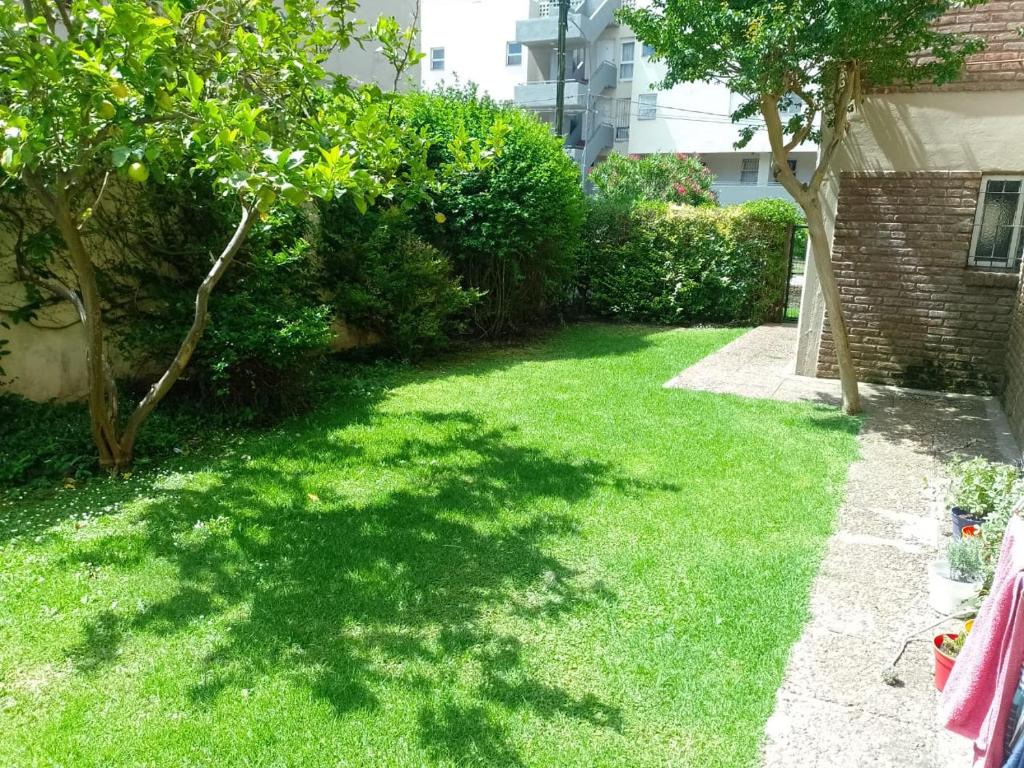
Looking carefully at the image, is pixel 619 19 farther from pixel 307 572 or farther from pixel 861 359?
pixel 307 572

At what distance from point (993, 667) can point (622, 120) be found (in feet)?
121

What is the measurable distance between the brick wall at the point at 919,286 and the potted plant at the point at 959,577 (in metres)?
5.66

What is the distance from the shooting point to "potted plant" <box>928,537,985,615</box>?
11.8ft

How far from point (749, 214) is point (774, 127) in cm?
673

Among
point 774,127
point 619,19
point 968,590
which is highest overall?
point 619,19

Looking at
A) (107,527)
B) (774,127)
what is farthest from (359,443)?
(774,127)

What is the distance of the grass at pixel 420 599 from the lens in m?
2.86

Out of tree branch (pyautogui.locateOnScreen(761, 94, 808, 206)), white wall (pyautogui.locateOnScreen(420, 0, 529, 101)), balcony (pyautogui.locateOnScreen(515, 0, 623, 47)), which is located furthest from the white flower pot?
white wall (pyautogui.locateOnScreen(420, 0, 529, 101))

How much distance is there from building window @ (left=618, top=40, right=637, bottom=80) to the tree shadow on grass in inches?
1336

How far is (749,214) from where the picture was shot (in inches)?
543

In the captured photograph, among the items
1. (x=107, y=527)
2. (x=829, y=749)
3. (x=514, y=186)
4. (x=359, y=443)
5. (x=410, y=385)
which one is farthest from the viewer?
(x=514, y=186)

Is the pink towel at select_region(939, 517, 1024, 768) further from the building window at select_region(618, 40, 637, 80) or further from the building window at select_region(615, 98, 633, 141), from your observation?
the building window at select_region(618, 40, 637, 80)

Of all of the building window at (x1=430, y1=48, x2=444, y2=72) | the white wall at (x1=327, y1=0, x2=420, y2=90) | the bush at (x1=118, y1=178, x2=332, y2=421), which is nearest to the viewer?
the bush at (x1=118, y1=178, x2=332, y2=421)

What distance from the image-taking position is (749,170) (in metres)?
33.6
